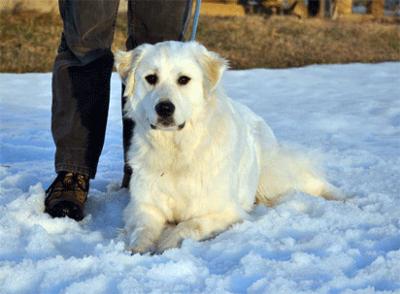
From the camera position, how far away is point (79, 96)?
3430 millimetres

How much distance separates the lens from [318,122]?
20.7 ft

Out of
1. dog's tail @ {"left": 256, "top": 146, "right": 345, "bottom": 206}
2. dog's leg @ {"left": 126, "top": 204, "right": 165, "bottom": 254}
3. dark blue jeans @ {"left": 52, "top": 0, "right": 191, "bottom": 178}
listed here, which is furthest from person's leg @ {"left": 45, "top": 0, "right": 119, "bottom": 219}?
dog's tail @ {"left": 256, "top": 146, "right": 345, "bottom": 206}

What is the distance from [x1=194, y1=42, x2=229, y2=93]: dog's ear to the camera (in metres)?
3.08

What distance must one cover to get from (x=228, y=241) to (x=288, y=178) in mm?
1128

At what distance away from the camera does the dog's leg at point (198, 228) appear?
9.11ft

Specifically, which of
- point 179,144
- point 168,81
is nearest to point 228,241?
point 179,144

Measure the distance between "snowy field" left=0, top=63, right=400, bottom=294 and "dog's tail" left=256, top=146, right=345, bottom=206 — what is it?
0.45 ft

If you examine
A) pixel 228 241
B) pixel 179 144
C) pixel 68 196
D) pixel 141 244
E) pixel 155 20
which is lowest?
pixel 68 196

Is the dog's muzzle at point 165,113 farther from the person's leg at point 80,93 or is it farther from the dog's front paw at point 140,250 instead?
the person's leg at point 80,93

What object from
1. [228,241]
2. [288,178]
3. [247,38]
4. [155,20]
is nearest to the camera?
[228,241]

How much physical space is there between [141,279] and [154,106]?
88 cm

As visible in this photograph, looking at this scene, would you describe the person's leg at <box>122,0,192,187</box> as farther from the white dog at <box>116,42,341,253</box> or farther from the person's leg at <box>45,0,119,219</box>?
the white dog at <box>116,42,341,253</box>

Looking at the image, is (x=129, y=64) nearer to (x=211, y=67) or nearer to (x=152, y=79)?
(x=152, y=79)

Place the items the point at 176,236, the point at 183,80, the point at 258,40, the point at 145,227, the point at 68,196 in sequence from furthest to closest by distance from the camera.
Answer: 1. the point at 258,40
2. the point at 68,196
3. the point at 183,80
4. the point at 145,227
5. the point at 176,236
